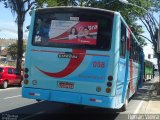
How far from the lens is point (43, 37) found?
12.9 meters

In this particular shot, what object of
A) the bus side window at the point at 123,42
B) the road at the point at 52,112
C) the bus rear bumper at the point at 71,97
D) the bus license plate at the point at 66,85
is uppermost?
the bus side window at the point at 123,42

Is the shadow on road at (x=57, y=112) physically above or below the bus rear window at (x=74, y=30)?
below

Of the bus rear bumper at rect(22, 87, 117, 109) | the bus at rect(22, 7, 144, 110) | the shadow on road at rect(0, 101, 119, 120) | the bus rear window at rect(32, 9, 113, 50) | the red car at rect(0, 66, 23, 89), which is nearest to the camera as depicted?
the bus rear bumper at rect(22, 87, 117, 109)

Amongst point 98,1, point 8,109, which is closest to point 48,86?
point 8,109

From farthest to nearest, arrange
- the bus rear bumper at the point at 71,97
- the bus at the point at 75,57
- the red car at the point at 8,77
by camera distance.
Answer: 1. the red car at the point at 8,77
2. the bus at the point at 75,57
3. the bus rear bumper at the point at 71,97

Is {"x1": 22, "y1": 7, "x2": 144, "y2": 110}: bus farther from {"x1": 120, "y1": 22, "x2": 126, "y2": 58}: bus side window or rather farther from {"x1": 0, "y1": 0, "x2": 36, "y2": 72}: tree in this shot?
{"x1": 0, "y1": 0, "x2": 36, "y2": 72}: tree

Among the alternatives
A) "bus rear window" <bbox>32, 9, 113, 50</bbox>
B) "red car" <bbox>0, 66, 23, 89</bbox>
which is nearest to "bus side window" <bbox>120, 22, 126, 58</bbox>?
"bus rear window" <bbox>32, 9, 113, 50</bbox>

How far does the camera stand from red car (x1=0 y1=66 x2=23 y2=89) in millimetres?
28859

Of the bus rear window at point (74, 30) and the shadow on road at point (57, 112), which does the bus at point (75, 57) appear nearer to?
the bus rear window at point (74, 30)

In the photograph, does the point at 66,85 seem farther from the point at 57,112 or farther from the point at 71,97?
the point at 57,112

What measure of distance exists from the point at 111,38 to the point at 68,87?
1.91 metres

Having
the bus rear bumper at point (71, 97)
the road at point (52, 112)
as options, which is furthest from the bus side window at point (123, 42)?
the road at point (52, 112)

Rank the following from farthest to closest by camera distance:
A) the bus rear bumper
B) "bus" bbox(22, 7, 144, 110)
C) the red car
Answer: the red car → "bus" bbox(22, 7, 144, 110) → the bus rear bumper

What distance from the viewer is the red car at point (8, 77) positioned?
94.7 feet
